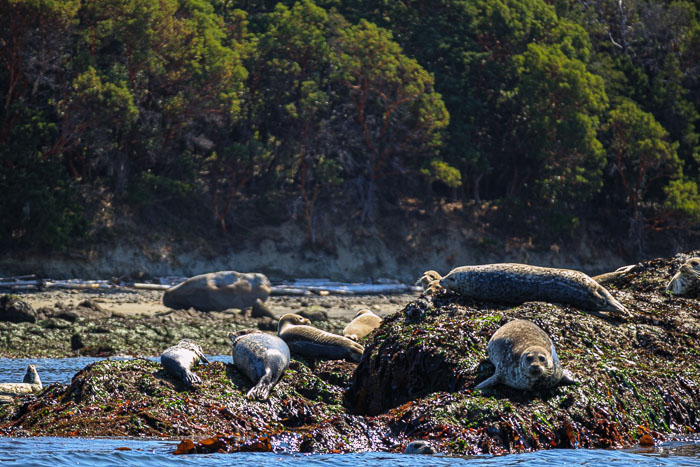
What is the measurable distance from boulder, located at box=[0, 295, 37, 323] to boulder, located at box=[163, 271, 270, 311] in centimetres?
553

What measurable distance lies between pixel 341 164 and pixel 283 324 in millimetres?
26871

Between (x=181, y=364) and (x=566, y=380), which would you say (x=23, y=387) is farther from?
(x=566, y=380)

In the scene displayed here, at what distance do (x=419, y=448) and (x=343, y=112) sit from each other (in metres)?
32.1

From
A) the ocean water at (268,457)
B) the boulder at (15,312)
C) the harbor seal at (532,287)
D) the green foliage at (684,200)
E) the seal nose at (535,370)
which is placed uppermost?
the green foliage at (684,200)

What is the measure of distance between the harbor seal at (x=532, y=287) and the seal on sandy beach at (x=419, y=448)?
226 centimetres

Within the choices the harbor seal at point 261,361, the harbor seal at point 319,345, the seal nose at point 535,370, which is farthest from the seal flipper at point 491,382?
the harbor seal at point 319,345

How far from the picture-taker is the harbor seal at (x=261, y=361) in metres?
8.24

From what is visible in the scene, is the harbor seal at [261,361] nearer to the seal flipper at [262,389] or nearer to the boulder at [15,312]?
the seal flipper at [262,389]

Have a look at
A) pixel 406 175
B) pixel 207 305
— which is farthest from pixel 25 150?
pixel 406 175

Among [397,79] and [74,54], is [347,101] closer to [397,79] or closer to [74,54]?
[397,79]

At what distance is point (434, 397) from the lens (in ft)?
23.9

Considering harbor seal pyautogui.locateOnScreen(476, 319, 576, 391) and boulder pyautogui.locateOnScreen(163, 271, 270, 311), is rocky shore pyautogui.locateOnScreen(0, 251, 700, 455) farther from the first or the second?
boulder pyautogui.locateOnScreen(163, 271, 270, 311)

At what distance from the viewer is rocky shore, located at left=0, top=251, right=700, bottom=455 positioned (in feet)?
22.9

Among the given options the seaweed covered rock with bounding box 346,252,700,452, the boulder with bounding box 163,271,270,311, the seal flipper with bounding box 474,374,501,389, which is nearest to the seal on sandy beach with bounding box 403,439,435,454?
the seaweed covered rock with bounding box 346,252,700,452
